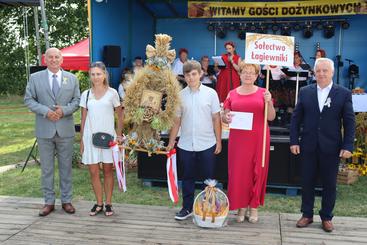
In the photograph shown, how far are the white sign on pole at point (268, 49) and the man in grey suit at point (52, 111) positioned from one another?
1.77 metres

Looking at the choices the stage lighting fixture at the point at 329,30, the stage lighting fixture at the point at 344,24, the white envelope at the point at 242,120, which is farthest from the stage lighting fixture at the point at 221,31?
the white envelope at the point at 242,120

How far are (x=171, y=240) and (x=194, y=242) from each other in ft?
0.66

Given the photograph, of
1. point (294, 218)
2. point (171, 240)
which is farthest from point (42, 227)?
point (294, 218)

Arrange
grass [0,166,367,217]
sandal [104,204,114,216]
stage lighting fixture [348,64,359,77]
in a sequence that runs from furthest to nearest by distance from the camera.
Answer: stage lighting fixture [348,64,359,77], grass [0,166,367,217], sandal [104,204,114,216]

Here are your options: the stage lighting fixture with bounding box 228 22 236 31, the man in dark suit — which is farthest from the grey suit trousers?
the stage lighting fixture with bounding box 228 22 236 31

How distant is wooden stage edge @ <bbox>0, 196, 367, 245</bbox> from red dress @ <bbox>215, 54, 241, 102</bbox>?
540 centimetres

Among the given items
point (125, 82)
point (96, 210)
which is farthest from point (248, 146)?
point (125, 82)

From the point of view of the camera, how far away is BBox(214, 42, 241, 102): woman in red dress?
927cm

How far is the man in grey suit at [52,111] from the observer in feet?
13.9

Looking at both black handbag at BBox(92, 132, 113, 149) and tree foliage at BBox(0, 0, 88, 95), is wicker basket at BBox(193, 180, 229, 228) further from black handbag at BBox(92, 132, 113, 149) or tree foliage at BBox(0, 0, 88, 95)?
tree foliage at BBox(0, 0, 88, 95)

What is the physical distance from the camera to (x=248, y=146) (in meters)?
4.01

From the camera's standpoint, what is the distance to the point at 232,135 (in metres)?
4.07

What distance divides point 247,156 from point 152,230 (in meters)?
1.10

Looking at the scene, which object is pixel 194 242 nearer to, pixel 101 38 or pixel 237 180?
pixel 237 180
